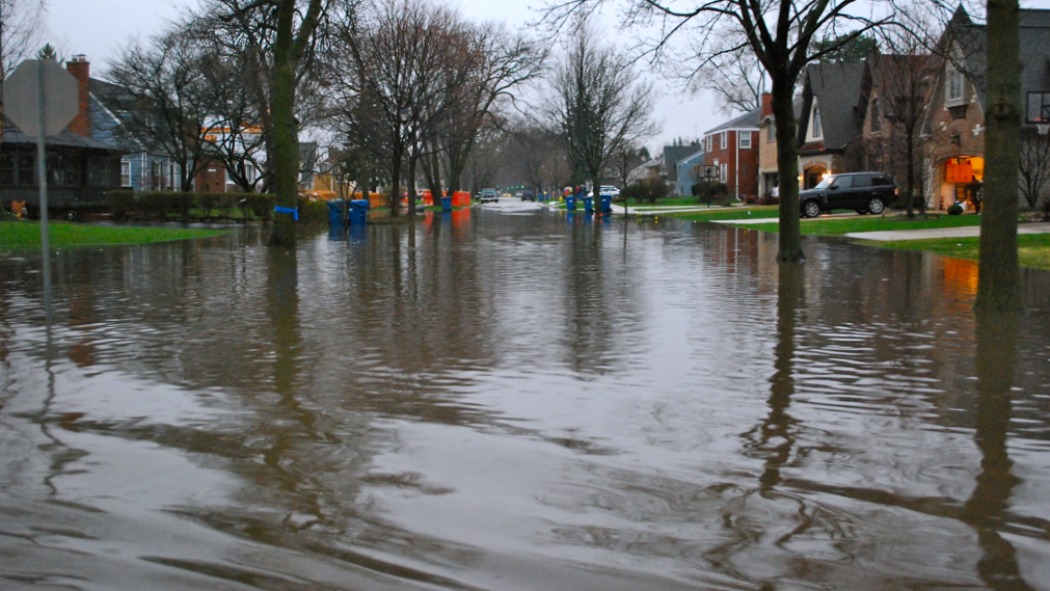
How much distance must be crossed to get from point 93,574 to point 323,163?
66.5m

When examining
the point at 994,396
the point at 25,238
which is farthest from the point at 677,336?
the point at 25,238

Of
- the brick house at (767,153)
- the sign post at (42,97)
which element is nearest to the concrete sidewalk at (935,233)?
the sign post at (42,97)

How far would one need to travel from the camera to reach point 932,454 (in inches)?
244

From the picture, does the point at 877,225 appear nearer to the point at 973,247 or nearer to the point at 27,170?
the point at 973,247

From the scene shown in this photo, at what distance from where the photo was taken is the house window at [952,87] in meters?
40.7

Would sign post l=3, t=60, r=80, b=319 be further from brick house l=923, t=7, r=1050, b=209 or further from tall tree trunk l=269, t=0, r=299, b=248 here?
brick house l=923, t=7, r=1050, b=209

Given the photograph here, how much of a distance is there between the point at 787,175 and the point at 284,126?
→ 40.2 ft

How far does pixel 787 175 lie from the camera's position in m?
20.9

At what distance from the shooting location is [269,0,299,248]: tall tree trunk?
2519 cm

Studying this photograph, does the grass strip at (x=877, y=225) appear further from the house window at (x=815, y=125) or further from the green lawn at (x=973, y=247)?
the house window at (x=815, y=125)

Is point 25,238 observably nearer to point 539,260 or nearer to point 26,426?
point 539,260

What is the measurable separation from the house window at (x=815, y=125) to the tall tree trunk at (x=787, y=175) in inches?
1495

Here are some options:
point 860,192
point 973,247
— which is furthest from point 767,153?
point 973,247

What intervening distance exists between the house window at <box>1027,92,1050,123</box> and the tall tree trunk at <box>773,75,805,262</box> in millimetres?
19153
